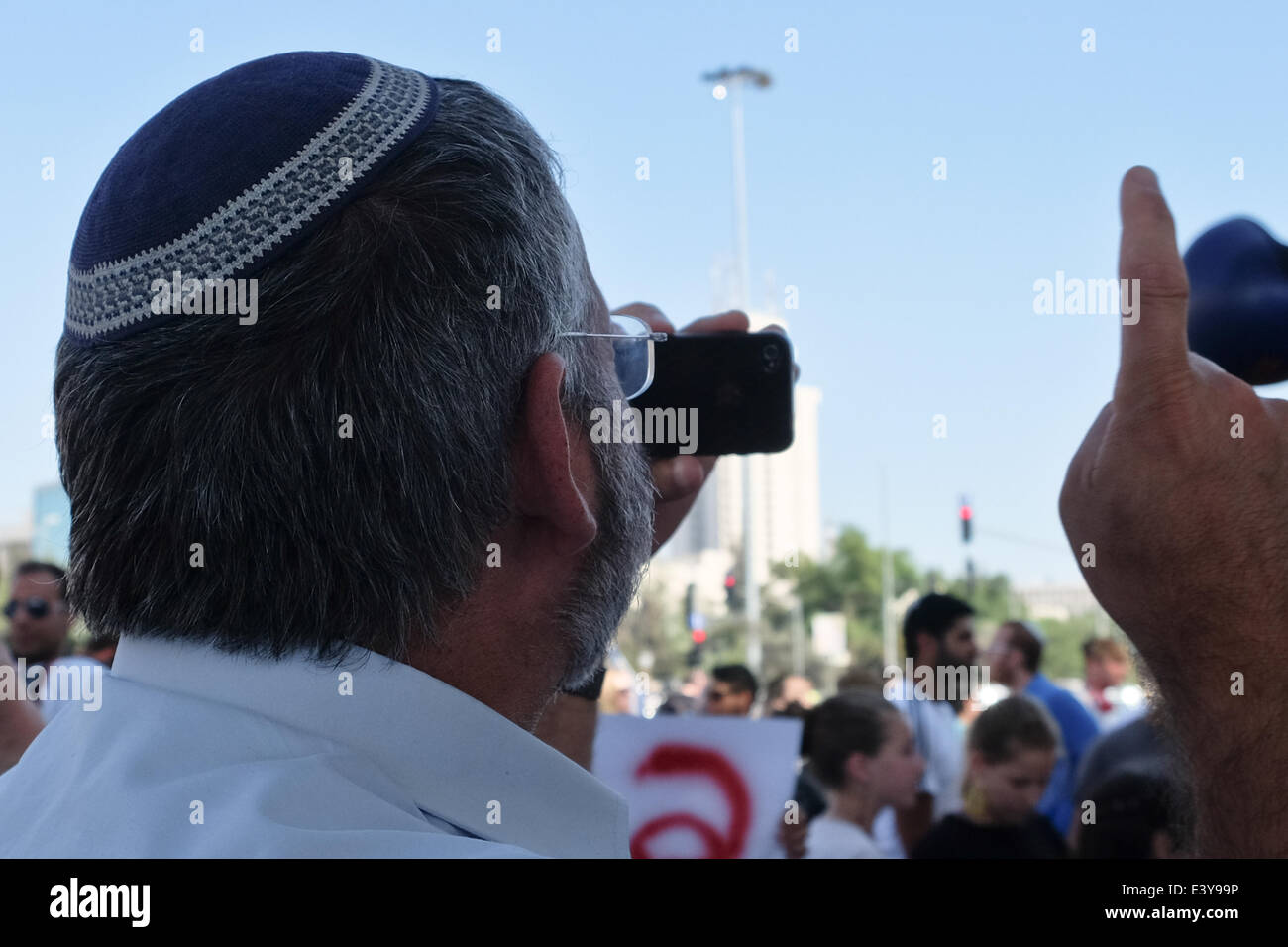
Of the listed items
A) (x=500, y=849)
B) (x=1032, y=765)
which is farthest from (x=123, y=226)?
(x=1032, y=765)

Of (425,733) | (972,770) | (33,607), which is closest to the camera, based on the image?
(425,733)

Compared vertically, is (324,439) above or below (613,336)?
below

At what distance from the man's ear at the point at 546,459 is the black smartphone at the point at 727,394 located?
0.52 metres

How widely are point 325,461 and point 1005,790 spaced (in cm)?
392

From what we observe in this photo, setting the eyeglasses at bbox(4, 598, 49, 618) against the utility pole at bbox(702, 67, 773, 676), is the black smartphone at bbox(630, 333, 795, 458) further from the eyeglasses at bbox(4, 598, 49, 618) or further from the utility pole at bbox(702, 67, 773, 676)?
the utility pole at bbox(702, 67, 773, 676)

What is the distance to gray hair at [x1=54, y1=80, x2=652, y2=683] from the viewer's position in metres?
1.12

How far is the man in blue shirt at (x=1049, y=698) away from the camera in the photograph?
6000 mm

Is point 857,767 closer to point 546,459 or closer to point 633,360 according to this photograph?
point 633,360

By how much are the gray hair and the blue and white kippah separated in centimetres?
2

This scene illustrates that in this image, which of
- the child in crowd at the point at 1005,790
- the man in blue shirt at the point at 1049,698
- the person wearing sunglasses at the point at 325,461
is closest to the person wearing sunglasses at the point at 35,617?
the child in crowd at the point at 1005,790

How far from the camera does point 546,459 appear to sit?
1.20 m

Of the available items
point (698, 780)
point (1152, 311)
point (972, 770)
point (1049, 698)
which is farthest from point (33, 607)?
point (1152, 311)

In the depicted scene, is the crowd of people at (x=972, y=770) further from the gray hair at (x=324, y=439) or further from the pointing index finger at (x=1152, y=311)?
the gray hair at (x=324, y=439)
